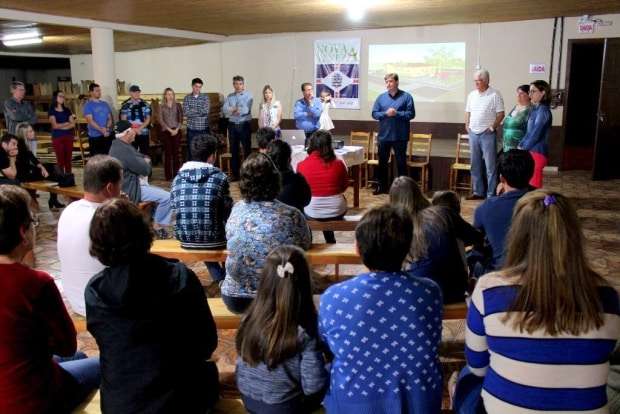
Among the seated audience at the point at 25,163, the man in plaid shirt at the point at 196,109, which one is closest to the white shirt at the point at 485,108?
the man in plaid shirt at the point at 196,109

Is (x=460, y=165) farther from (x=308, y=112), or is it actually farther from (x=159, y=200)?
(x=159, y=200)

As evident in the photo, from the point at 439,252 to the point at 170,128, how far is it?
694 centimetres

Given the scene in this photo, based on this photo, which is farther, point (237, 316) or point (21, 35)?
point (21, 35)

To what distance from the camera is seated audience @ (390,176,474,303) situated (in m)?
2.69

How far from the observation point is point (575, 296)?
5.22ft

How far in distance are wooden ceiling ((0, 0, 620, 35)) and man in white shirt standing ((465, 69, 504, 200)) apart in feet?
3.53

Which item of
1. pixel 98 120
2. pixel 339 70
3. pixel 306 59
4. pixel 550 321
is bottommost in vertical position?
A: pixel 550 321

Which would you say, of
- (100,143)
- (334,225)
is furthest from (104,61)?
(334,225)

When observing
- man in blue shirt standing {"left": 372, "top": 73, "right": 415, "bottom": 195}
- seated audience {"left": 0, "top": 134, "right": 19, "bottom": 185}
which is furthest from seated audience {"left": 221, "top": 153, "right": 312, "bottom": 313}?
man in blue shirt standing {"left": 372, "top": 73, "right": 415, "bottom": 195}

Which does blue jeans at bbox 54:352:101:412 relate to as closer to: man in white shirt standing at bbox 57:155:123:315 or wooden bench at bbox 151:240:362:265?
man in white shirt standing at bbox 57:155:123:315

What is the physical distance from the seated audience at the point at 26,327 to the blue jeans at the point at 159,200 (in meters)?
3.13

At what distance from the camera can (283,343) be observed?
6.15 feet

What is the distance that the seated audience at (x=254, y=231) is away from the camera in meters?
2.72

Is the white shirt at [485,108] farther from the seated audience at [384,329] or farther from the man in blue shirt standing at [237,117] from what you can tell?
the seated audience at [384,329]
